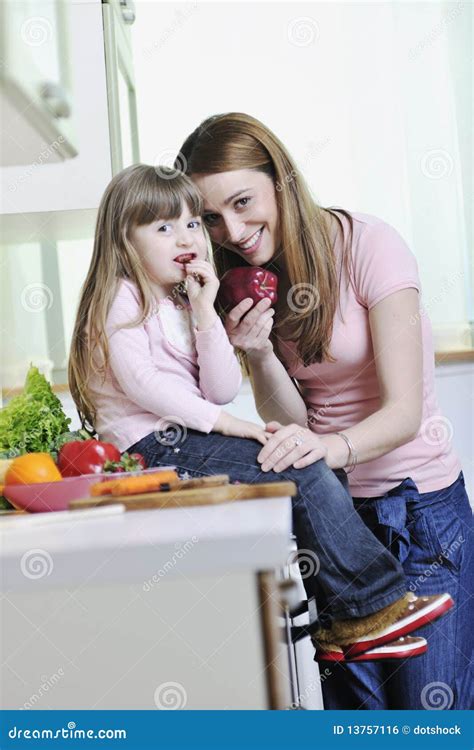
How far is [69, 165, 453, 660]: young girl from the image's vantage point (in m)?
1.18

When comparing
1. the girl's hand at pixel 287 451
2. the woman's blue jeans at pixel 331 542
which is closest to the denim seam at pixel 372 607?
the woman's blue jeans at pixel 331 542

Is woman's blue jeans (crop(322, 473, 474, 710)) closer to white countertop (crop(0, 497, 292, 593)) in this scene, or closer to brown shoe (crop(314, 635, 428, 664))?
brown shoe (crop(314, 635, 428, 664))

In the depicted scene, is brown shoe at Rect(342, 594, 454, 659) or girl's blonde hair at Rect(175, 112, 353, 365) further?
girl's blonde hair at Rect(175, 112, 353, 365)

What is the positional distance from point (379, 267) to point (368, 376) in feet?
0.65

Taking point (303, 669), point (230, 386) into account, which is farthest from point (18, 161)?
point (303, 669)

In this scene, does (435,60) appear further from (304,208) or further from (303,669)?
(303,669)

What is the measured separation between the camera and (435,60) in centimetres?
269

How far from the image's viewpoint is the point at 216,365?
4.52 ft

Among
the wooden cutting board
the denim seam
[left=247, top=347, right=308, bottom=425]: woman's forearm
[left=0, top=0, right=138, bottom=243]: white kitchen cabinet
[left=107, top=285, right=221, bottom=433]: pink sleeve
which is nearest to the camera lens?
the wooden cutting board

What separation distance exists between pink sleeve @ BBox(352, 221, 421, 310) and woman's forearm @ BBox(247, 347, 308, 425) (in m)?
0.19

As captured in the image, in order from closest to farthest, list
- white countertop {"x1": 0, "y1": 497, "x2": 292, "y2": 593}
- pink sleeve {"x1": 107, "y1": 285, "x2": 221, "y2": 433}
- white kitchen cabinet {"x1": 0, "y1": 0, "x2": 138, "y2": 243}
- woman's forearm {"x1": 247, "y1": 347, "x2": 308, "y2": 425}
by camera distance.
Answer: white countertop {"x1": 0, "y1": 497, "x2": 292, "y2": 593} → pink sleeve {"x1": 107, "y1": 285, "x2": 221, "y2": 433} → woman's forearm {"x1": 247, "y1": 347, "x2": 308, "y2": 425} → white kitchen cabinet {"x1": 0, "y1": 0, "x2": 138, "y2": 243}

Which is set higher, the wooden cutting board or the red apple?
the red apple

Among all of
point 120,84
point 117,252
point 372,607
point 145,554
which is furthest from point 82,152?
point 145,554

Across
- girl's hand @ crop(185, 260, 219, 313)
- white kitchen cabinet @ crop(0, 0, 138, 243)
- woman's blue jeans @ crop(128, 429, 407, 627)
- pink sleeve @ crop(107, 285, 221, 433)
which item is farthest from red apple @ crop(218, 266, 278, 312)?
white kitchen cabinet @ crop(0, 0, 138, 243)
